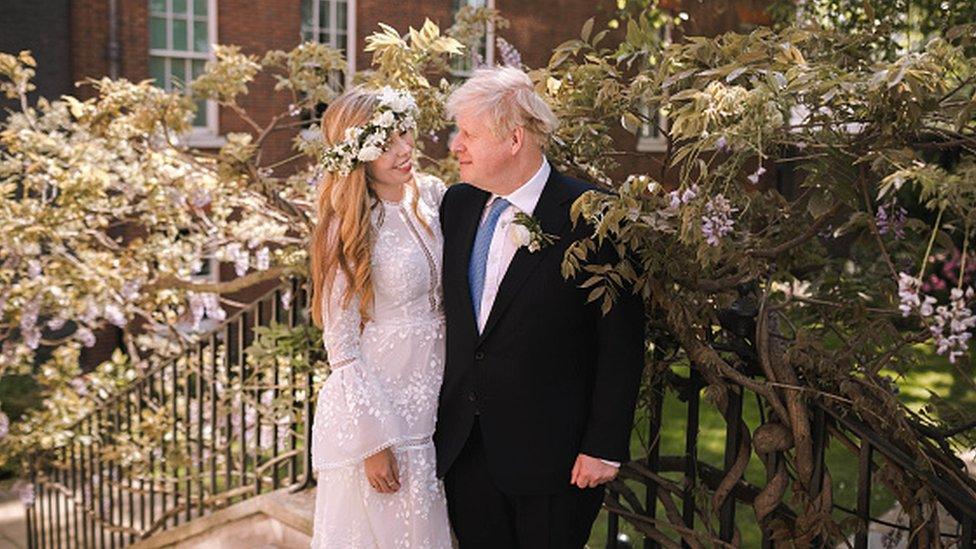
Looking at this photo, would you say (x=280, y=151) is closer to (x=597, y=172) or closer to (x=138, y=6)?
(x=138, y=6)

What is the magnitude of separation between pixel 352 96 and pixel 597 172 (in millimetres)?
859

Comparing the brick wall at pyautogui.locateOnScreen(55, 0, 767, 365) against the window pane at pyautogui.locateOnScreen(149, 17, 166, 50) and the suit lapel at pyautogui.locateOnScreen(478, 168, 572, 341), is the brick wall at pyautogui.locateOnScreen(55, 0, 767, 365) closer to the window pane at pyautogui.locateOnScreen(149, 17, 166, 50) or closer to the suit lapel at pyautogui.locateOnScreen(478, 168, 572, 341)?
the window pane at pyautogui.locateOnScreen(149, 17, 166, 50)

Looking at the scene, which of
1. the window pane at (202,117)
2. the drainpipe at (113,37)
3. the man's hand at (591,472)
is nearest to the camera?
the man's hand at (591,472)

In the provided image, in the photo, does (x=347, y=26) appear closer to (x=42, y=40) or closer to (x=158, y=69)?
(x=158, y=69)

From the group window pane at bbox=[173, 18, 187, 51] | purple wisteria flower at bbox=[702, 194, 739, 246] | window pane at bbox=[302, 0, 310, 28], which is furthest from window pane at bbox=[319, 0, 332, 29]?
purple wisteria flower at bbox=[702, 194, 739, 246]

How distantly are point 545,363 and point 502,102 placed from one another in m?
0.71

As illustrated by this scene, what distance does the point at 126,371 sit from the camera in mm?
8562

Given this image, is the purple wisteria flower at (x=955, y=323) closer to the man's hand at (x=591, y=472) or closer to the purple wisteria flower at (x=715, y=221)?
the purple wisteria flower at (x=715, y=221)

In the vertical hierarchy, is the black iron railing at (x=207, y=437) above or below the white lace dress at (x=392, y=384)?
below

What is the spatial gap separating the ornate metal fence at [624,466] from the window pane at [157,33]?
22.7 feet

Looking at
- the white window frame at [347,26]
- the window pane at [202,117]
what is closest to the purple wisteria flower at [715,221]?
the window pane at [202,117]

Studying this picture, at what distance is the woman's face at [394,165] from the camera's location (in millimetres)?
3283

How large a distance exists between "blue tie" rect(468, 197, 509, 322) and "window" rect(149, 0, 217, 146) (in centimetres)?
1109

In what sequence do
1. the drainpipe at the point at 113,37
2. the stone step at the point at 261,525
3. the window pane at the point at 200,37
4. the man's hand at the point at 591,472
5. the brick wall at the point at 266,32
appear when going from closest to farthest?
1. the man's hand at the point at 591,472
2. the stone step at the point at 261,525
3. the brick wall at the point at 266,32
4. the drainpipe at the point at 113,37
5. the window pane at the point at 200,37
